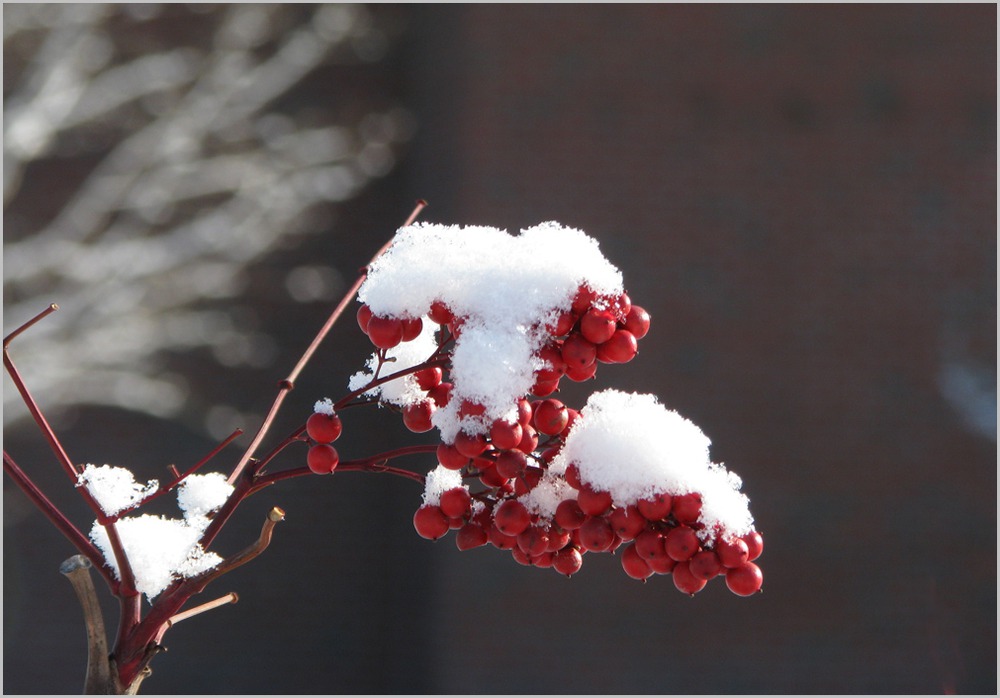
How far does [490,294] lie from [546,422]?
4.1 inches

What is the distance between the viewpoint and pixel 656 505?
23.5 inches

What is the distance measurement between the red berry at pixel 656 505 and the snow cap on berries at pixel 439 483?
0.14m

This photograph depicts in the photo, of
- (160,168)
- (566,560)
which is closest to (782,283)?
(160,168)

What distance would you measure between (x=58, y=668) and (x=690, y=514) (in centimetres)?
320

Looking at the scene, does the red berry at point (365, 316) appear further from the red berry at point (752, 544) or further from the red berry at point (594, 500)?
the red berry at point (752, 544)

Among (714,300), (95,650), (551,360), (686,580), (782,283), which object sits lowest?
(95,650)

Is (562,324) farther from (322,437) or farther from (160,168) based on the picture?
(160,168)

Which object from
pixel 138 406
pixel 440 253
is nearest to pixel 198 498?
pixel 440 253

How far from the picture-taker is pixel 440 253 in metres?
0.63

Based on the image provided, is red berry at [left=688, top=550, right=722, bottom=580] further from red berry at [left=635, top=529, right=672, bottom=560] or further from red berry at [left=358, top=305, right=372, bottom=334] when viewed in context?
red berry at [left=358, top=305, right=372, bottom=334]

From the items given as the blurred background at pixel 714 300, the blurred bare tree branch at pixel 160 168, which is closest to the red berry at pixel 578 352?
the blurred background at pixel 714 300

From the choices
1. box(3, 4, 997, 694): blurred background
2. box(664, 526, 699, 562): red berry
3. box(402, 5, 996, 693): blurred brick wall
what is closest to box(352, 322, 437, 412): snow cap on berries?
box(664, 526, 699, 562): red berry

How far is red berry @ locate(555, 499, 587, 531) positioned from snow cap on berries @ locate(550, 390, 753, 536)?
0.03m

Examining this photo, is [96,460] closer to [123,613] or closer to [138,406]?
[138,406]
